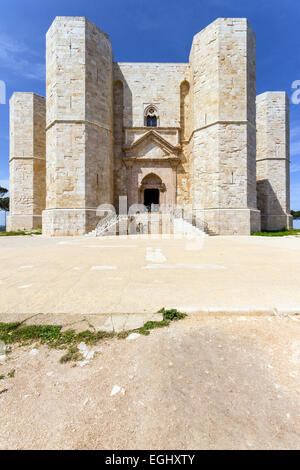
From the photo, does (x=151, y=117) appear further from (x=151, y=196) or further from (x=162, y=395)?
(x=162, y=395)

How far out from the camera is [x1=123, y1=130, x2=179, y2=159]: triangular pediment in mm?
20422

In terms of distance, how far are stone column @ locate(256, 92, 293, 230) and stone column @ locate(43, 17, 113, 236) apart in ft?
57.8

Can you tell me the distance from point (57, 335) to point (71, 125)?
1768 cm

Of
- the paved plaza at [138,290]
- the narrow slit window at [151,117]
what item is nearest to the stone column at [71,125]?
the narrow slit window at [151,117]

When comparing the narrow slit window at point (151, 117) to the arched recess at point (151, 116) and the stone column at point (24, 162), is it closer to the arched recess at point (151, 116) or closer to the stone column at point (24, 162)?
the arched recess at point (151, 116)

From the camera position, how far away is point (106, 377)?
1406mm

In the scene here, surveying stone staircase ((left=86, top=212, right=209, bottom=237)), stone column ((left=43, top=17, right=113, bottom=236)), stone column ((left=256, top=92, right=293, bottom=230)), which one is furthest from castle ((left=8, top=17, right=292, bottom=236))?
stone staircase ((left=86, top=212, right=209, bottom=237))

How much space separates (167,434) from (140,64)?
26.7 meters

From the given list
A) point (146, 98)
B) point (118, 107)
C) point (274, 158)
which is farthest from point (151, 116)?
point (274, 158)

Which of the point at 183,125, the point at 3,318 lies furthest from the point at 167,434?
the point at 183,125

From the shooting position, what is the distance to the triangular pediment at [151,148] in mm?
20422

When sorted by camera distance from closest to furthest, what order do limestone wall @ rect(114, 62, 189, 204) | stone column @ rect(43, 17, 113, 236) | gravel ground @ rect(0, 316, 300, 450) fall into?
gravel ground @ rect(0, 316, 300, 450), stone column @ rect(43, 17, 113, 236), limestone wall @ rect(114, 62, 189, 204)

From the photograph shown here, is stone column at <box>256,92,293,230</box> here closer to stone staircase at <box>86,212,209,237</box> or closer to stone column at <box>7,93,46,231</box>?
stone staircase at <box>86,212,209,237</box>

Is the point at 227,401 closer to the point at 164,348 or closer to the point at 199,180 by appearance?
the point at 164,348
